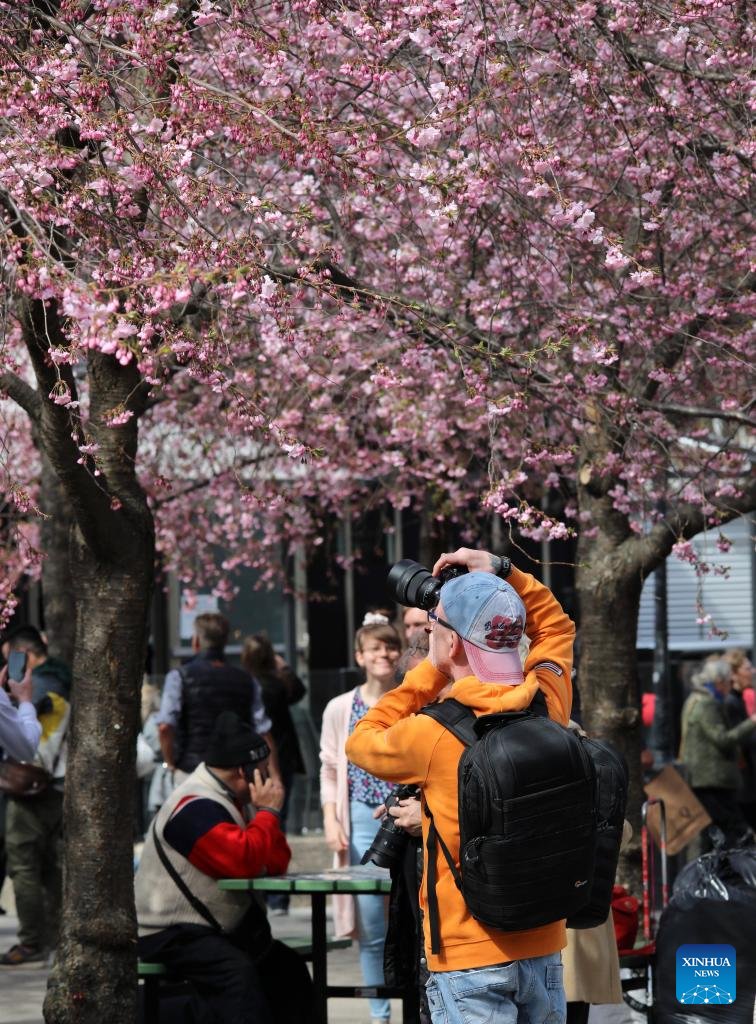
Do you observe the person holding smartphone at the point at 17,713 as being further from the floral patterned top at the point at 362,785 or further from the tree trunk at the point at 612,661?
the tree trunk at the point at 612,661

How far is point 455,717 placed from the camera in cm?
474

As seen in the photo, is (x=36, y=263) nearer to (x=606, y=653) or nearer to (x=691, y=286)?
(x=691, y=286)

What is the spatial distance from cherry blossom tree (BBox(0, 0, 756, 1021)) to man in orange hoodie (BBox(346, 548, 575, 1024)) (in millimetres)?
1228

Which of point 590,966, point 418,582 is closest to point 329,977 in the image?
point 590,966

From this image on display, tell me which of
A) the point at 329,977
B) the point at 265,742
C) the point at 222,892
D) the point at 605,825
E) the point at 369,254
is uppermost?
the point at 369,254

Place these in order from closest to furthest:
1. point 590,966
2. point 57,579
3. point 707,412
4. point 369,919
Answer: point 590,966 → point 369,919 → point 707,412 → point 57,579

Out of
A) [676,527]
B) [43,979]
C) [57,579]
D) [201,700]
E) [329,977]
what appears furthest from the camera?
[57,579]

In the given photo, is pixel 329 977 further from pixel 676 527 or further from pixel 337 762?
pixel 676 527

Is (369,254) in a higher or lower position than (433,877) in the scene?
higher

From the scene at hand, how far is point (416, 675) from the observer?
504 cm

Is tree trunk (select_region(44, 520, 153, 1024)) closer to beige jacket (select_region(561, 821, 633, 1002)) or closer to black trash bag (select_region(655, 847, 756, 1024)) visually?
beige jacket (select_region(561, 821, 633, 1002))

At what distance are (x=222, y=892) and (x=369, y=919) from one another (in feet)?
5.00

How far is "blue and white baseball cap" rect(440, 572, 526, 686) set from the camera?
4.68 m

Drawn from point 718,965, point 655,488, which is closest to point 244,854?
point 718,965
